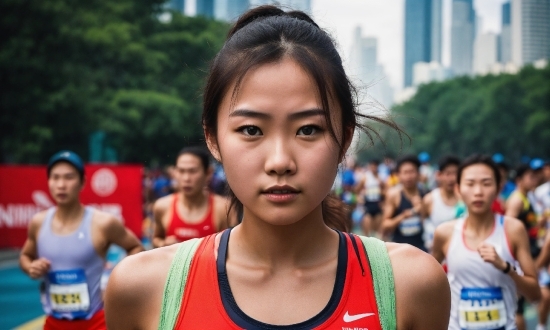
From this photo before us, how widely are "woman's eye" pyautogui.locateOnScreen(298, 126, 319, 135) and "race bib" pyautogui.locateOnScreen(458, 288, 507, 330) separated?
3.61m

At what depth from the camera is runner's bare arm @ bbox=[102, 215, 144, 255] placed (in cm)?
592

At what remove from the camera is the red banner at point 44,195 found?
35.7ft

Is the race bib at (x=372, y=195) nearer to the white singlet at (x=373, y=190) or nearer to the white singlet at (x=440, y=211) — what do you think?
the white singlet at (x=373, y=190)

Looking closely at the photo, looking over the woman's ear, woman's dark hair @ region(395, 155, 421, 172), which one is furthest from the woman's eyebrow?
woman's dark hair @ region(395, 155, 421, 172)

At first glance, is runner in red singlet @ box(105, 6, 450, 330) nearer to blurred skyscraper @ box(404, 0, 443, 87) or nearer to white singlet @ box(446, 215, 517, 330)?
white singlet @ box(446, 215, 517, 330)

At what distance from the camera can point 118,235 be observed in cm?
593

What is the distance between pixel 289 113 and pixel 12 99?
20.9 m

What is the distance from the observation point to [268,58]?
1.96 m

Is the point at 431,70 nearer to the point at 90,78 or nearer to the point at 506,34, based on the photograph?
the point at 90,78

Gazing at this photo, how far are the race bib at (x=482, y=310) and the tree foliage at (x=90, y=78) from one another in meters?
9.18

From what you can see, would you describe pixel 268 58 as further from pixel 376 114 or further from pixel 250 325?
pixel 250 325

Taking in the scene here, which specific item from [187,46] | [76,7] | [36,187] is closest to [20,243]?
[36,187]

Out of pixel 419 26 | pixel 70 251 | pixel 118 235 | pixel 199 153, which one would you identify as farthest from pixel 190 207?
pixel 419 26

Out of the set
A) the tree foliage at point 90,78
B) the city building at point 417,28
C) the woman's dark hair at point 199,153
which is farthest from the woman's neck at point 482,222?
the city building at point 417,28
